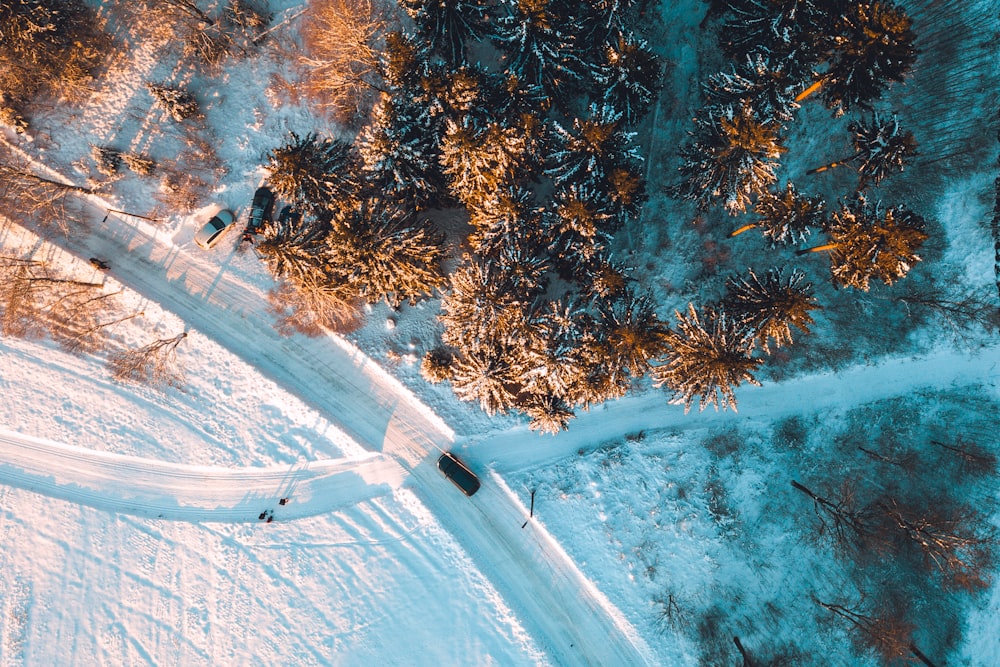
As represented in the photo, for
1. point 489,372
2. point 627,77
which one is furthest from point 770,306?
point 489,372

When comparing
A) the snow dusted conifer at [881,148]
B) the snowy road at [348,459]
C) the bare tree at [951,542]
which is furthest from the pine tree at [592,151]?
the bare tree at [951,542]

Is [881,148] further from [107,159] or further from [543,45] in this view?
[107,159]

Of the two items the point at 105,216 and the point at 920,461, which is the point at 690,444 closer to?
the point at 920,461

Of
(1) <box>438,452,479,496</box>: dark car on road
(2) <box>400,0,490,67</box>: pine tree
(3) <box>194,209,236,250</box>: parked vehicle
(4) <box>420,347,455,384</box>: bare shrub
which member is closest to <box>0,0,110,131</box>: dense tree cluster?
(3) <box>194,209,236,250</box>: parked vehicle

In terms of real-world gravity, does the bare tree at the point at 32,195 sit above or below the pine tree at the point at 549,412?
above

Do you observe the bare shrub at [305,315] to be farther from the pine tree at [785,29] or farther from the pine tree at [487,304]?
the pine tree at [785,29]

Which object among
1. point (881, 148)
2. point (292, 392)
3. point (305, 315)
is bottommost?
point (292, 392)
